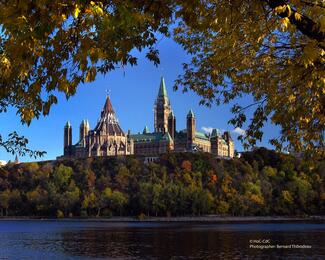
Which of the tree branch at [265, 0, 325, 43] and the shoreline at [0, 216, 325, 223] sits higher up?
the tree branch at [265, 0, 325, 43]

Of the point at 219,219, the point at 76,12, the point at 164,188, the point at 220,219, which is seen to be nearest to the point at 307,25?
the point at 76,12

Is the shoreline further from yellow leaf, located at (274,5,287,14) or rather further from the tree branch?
yellow leaf, located at (274,5,287,14)

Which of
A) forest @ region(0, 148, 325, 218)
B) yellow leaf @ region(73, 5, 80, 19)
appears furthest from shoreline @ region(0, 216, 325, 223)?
yellow leaf @ region(73, 5, 80, 19)

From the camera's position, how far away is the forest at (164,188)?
152 metres

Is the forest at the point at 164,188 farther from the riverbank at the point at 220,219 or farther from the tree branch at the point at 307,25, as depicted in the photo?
the tree branch at the point at 307,25

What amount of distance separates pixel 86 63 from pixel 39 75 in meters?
1.29

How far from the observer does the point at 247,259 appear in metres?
51.1

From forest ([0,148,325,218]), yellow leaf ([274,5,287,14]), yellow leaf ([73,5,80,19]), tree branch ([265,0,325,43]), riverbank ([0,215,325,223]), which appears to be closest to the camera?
yellow leaf ([73,5,80,19])

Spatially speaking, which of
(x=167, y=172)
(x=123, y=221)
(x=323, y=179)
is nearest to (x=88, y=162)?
(x=167, y=172)

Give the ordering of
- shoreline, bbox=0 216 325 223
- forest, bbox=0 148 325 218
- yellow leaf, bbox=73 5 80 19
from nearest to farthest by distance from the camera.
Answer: yellow leaf, bbox=73 5 80 19 < shoreline, bbox=0 216 325 223 < forest, bbox=0 148 325 218

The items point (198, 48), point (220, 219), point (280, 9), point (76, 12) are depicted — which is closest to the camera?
point (76, 12)

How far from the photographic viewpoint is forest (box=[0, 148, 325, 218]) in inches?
5994

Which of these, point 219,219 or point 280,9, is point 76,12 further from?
point 219,219

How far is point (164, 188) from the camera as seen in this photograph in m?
149
